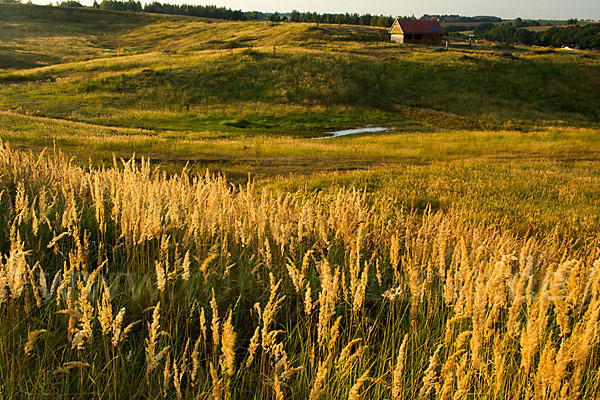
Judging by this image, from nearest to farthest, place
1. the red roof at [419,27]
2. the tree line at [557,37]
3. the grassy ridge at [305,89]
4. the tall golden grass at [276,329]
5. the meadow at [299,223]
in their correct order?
the tall golden grass at [276,329] → the meadow at [299,223] → the grassy ridge at [305,89] → the red roof at [419,27] → the tree line at [557,37]

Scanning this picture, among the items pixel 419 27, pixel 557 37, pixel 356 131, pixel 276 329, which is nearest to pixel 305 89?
pixel 356 131

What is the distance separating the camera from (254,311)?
3.83 metres

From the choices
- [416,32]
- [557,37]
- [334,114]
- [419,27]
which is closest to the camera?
[334,114]

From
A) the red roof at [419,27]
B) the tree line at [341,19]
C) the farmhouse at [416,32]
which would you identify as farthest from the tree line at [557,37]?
the farmhouse at [416,32]

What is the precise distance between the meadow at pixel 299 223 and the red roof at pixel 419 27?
9826 millimetres

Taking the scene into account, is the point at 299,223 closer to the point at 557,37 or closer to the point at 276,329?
the point at 276,329

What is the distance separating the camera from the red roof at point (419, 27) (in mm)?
86188

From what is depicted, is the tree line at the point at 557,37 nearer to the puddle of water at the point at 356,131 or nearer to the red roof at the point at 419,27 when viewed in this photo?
the red roof at the point at 419,27

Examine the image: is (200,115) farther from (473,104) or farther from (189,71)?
(473,104)

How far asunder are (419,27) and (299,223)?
301ft

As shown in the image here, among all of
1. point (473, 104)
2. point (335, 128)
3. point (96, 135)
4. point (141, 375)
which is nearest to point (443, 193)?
point (141, 375)

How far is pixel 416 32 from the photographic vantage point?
8612 cm

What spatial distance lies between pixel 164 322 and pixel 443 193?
10.7m

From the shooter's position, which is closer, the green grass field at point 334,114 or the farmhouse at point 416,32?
the green grass field at point 334,114
